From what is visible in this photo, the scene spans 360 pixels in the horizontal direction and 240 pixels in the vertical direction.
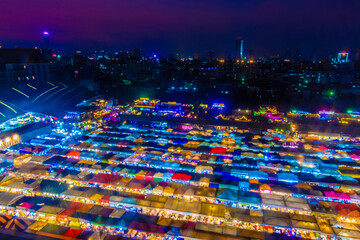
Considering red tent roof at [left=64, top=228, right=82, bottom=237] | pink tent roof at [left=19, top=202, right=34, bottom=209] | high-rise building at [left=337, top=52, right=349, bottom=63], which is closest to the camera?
red tent roof at [left=64, top=228, right=82, bottom=237]

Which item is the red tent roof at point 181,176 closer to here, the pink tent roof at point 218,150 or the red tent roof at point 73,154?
the pink tent roof at point 218,150

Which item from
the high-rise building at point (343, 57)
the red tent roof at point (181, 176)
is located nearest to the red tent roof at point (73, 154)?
the red tent roof at point (181, 176)

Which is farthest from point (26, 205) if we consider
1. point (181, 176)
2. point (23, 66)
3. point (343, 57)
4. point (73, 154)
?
point (343, 57)

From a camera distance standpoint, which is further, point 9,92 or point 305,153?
point 9,92

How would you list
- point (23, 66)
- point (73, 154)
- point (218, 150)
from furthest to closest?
1. point (23, 66)
2. point (218, 150)
3. point (73, 154)

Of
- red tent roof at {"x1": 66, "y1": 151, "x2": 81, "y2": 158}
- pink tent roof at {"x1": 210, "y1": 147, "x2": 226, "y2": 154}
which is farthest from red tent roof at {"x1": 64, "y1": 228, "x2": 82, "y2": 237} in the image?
pink tent roof at {"x1": 210, "y1": 147, "x2": 226, "y2": 154}

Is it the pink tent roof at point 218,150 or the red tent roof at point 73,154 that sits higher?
the red tent roof at point 73,154

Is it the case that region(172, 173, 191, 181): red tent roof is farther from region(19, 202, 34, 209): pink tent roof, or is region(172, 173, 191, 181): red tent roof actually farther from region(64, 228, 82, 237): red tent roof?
region(19, 202, 34, 209): pink tent roof

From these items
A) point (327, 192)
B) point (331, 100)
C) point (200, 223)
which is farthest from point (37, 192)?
point (331, 100)

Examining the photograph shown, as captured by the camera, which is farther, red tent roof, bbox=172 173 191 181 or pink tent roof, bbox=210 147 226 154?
pink tent roof, bbox=210 147 226 154

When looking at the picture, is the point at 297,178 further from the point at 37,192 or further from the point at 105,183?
the point at 37,192

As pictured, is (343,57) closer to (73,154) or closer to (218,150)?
(218,150)
